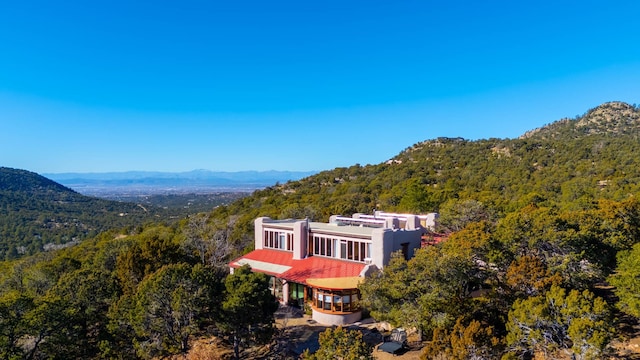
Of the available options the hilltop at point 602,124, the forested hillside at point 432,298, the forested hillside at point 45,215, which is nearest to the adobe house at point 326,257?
the forested hillside at point 432,298

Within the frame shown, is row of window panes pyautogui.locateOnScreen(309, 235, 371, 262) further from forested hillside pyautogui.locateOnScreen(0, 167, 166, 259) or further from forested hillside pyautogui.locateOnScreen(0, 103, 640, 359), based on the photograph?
forested hillside pyautogui.locateOnScreen(0, 167, 166, 259)

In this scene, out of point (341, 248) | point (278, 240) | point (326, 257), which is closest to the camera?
point (341, 248)

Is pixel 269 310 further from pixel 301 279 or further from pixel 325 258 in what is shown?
pixel 325 258

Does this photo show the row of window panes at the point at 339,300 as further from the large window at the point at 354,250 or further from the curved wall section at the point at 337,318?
the large window at the point at 354,250

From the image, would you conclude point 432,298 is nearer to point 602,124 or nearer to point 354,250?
point 354,250

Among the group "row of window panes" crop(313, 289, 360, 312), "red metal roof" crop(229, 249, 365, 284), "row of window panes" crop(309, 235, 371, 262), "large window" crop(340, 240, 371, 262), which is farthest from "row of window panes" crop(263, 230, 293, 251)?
"row of window panes" crop(313, 289, 360, 312)

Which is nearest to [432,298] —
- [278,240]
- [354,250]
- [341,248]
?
[354,250]

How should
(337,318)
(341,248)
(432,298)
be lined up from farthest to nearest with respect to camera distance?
1. (341,248)
2. (337,318)
3. (432,298)
